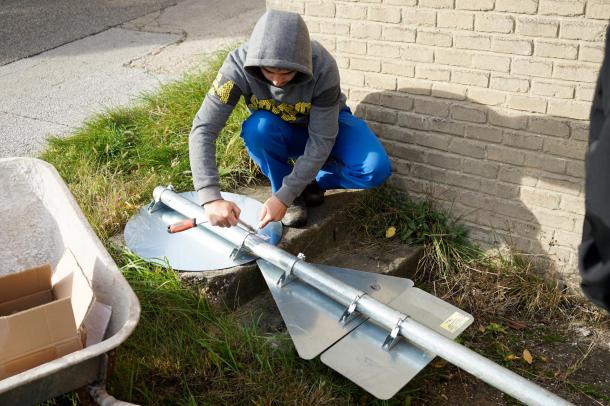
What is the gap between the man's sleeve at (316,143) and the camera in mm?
3102

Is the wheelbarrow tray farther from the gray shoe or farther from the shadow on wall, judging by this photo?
the shadow on wall

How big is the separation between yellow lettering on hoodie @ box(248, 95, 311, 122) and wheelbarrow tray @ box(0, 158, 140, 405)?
1.01 metres

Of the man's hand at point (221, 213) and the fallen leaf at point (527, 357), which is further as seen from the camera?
the fallen leaf at point (527, 357)

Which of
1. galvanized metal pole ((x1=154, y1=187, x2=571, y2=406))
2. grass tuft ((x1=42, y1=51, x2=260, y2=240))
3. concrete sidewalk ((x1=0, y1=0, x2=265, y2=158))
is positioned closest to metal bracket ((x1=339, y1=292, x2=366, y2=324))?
galvanized metal pole ((x1=154, y1=187, x2=571, y2=406))

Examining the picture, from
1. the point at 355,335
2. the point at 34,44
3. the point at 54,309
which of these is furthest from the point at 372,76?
the point at 34,44

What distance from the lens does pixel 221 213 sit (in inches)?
119

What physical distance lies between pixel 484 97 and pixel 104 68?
360cm

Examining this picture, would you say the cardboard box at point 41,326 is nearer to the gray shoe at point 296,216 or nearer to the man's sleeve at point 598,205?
the gray shoe at point 296,216

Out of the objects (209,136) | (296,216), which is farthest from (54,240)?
(296,216)

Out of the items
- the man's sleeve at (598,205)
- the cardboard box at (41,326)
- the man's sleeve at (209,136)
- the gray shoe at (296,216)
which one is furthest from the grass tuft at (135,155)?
the man's sleeve at (598,205)

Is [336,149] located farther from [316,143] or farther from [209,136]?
[209,136]

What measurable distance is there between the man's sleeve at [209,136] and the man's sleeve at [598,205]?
79.3 inches

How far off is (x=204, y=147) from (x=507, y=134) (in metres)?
1.46

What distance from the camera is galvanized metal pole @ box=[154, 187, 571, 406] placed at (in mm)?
2314
